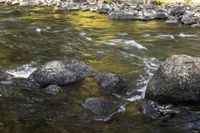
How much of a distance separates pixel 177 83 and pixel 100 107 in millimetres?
1746

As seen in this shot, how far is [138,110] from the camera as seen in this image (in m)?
8.09

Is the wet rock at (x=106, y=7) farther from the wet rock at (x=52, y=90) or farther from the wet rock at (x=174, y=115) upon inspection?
the wet rock at (x=174, y=115)

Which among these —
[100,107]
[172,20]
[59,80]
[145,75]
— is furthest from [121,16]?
[100,107]

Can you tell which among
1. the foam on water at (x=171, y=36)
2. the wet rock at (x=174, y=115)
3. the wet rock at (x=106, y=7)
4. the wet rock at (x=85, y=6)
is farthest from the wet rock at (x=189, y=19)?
the wet rock at (x=174, y=115)

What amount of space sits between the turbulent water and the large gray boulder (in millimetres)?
530

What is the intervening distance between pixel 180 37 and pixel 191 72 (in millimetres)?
7858

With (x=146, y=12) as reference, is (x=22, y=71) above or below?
below

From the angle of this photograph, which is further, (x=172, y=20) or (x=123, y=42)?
(x=172, y=20)

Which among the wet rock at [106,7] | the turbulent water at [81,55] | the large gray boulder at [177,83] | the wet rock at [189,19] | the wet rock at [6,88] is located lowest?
the turbulent water at [81,55]

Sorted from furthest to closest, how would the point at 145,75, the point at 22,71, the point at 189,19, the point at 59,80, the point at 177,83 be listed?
the point at 189,19
the point at 22,71
the point at 145,75
the point at 59,80
the point at 177,83

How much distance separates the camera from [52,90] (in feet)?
29.6

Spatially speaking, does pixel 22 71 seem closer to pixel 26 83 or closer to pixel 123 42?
pixel 26 83

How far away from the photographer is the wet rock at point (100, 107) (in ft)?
25.3

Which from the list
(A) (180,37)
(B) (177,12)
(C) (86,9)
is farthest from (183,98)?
(C) (86,9)
